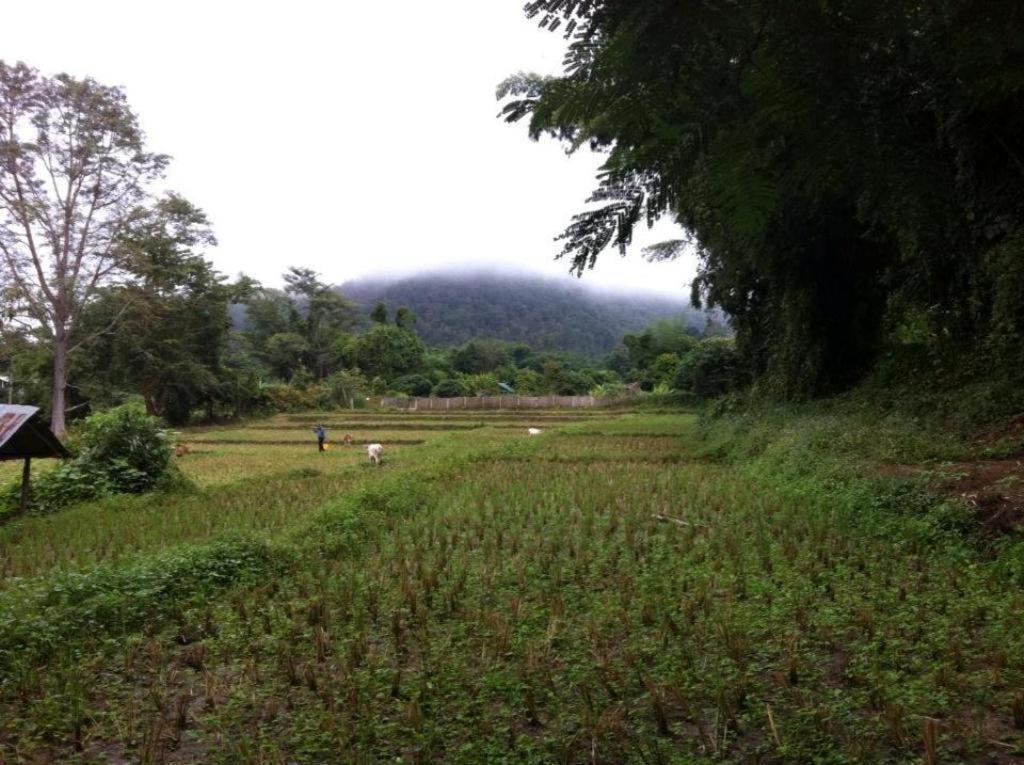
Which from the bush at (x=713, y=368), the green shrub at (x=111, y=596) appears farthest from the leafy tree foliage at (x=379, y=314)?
the green shrub at (x=111, y=596)

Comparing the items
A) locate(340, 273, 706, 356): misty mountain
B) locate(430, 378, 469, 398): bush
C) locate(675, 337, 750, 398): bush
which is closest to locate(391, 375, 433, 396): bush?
locate(430, 378, 469, 398): bush

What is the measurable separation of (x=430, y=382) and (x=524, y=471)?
43.7 metres

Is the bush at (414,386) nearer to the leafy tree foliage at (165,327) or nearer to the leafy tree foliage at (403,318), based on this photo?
the leafy tree foliage at (403,318)

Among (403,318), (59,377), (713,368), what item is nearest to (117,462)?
(59,377)

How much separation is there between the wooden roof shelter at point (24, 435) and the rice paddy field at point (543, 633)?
3.37 feet

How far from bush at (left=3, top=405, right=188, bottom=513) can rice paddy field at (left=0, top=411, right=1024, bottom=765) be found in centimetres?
232

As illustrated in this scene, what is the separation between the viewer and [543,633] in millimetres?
3473

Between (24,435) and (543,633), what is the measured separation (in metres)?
7.30

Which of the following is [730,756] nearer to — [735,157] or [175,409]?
[735,157]

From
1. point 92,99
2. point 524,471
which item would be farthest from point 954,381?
point 92,99

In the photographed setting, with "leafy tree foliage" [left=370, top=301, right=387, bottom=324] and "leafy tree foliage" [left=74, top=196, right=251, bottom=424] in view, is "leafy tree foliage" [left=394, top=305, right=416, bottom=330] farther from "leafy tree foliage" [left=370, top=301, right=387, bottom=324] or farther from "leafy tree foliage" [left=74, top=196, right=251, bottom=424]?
"leafy tree foliage" [left=74, top=196, right=251, bottom=424]

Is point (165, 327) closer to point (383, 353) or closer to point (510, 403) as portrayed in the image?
point (510, 403)

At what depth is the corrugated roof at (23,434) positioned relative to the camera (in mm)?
7340

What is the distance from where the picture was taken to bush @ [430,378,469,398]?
4950 cm
